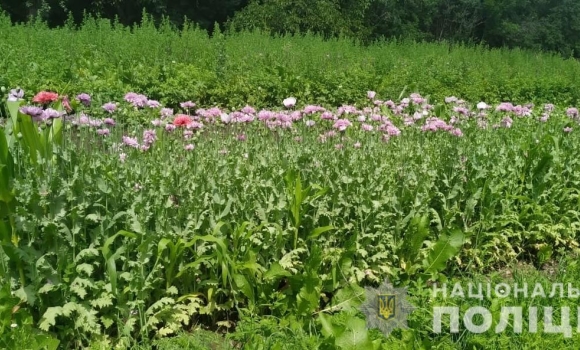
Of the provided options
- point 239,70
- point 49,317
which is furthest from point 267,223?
point 239,70

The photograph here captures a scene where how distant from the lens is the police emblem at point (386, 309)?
2.79 meters

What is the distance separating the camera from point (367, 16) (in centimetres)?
2331

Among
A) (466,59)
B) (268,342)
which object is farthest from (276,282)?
(466,59)

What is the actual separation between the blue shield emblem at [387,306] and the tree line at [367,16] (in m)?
9.96

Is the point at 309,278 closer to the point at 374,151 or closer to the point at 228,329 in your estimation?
the point at 228,329

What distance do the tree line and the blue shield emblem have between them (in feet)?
32.7

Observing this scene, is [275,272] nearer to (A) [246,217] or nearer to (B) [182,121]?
(A) [246,217]

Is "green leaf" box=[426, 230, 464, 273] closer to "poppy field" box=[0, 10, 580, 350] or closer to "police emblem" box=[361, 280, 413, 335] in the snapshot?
"poppy field" box=[0, 10, 580, 350]

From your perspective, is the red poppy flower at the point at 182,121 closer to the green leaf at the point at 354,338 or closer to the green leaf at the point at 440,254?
the green leaf at the point at 440,254

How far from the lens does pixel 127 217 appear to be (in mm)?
2965

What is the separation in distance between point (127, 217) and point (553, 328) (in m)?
2.03

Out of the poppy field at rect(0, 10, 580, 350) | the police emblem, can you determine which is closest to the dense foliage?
the poppy field at rect(0, 10, 580, 350)

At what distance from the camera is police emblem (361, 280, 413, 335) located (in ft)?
9.14

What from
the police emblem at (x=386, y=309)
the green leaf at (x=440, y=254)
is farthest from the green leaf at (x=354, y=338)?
the green leaf at (x=440, y=254)
